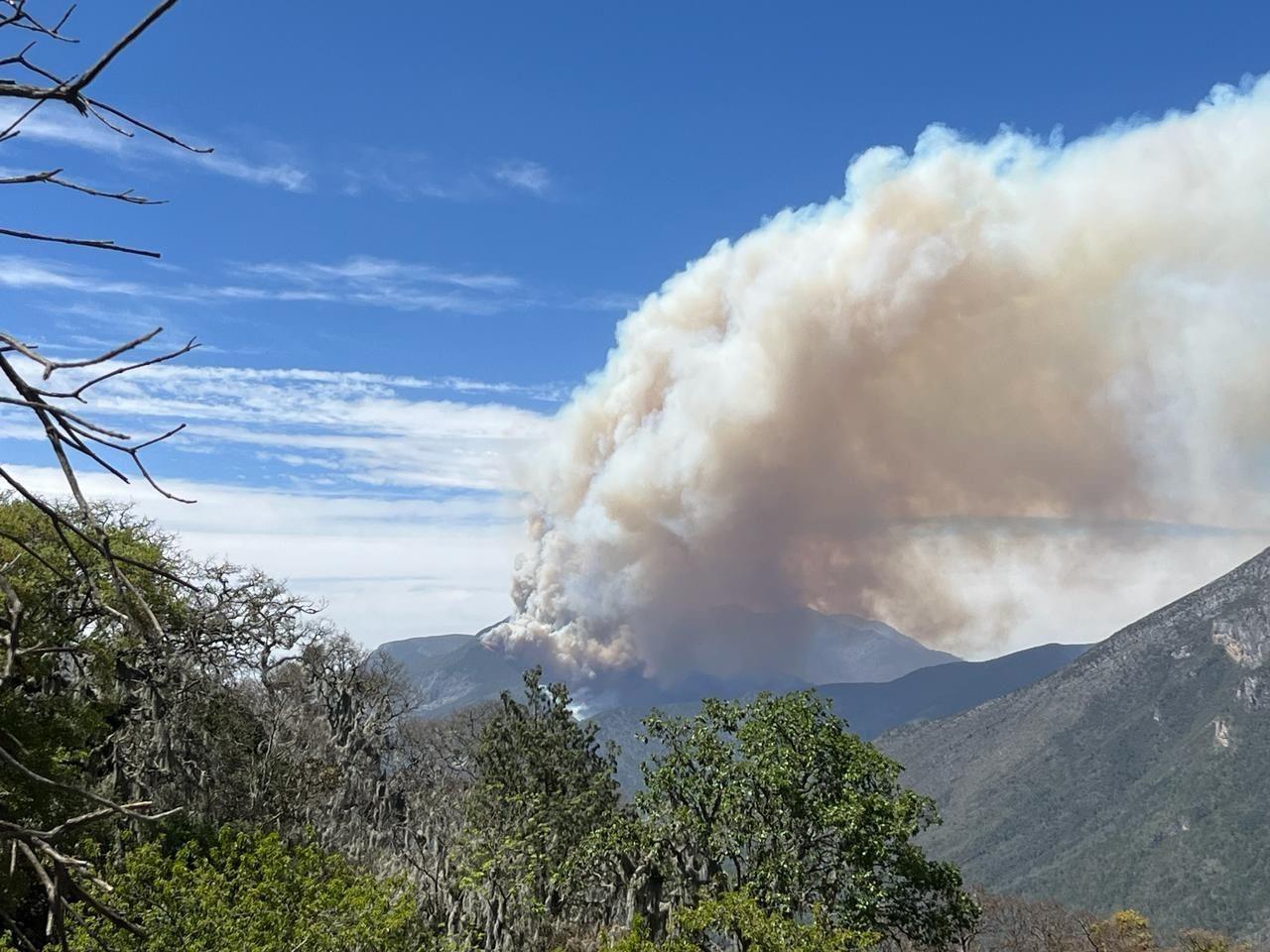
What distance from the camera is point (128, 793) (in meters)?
35.5

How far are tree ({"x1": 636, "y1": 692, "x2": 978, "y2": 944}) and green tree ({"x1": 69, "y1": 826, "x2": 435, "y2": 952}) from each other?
972 centimetres

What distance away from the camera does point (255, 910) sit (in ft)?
71.7

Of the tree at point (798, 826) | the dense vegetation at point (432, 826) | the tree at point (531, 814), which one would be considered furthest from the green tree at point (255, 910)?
the tree at point (798, 826)

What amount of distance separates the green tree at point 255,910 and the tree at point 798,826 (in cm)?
972

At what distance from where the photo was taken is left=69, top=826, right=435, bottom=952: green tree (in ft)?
69.4

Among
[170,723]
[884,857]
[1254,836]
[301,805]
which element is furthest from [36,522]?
[1254,836]

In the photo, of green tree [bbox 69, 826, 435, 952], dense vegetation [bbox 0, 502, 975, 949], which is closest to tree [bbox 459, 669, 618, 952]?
dense vegetation [bbox 0, 502, 975, 949]

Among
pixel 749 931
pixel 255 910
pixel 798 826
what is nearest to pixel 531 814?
pixel 798 826

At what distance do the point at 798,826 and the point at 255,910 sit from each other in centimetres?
1537

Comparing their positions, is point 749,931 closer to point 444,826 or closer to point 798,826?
point 798,826

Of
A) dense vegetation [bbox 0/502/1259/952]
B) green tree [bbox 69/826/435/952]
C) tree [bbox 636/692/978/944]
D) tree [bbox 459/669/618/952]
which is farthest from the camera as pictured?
tree [bbox 636/692/978/944]

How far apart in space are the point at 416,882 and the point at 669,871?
7389 mm

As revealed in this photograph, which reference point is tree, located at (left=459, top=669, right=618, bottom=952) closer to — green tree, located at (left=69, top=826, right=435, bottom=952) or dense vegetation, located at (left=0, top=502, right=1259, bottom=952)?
dense vegetation, located at (left=0, top=502, right=1259, bottom=952)

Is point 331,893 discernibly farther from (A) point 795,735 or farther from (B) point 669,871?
(A) point 795,735
